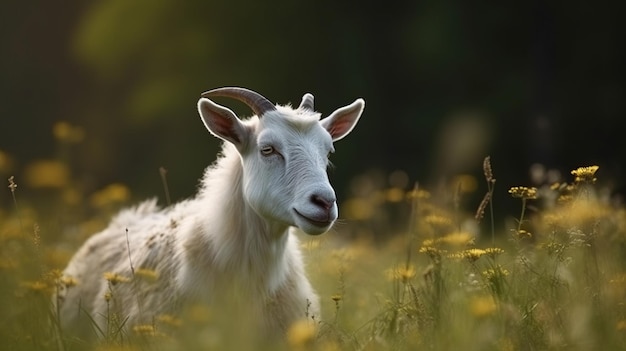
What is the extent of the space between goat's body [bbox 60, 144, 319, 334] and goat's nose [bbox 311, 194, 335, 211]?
66 centimetres

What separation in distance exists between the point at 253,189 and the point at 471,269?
133 cm

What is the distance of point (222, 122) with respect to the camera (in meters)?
5.89

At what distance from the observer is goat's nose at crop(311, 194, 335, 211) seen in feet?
16.9

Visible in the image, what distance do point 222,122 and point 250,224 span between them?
0.64 meters

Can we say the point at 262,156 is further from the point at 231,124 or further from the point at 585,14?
the point at 585,14

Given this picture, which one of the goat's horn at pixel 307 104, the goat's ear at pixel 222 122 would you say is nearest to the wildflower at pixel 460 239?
the goat's ear at pixel 222 122

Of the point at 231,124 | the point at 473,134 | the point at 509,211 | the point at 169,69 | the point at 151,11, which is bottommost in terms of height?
the point at 231,124

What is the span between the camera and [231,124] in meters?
→ 5.88

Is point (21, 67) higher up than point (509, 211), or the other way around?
point (21, 67)

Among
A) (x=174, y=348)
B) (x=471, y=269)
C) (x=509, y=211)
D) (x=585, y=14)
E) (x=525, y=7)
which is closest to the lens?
(x=174, y=348)

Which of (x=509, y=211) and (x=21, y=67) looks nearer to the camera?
(x=509, y=211)

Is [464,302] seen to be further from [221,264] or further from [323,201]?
[221,264]

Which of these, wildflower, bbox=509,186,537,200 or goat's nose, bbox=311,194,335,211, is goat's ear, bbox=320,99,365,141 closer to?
goat's nose, bbox=311,194,335,211

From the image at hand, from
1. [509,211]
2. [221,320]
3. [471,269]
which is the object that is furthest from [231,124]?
[509,211]
